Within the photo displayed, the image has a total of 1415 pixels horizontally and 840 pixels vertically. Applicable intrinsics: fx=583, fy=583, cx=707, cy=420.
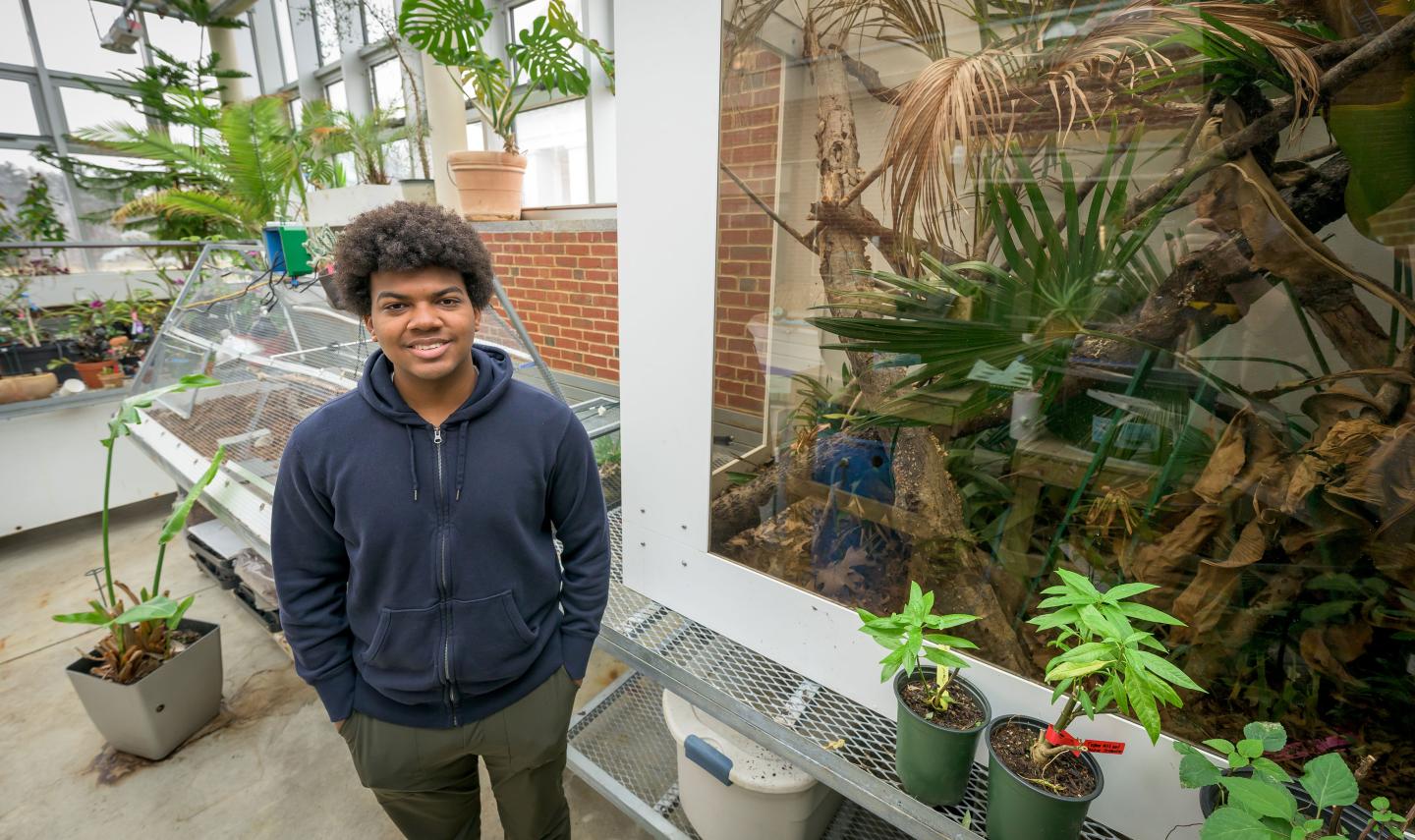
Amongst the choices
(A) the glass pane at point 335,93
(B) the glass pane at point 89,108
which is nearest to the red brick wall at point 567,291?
(A) the glass pane at point 335,93

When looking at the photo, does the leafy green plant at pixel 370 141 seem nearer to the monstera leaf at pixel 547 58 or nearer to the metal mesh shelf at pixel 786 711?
the monstera leaf at pixel 547 58

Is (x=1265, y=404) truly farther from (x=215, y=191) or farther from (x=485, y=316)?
(x=215, y=191)

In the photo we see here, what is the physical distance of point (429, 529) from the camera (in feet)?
3.58

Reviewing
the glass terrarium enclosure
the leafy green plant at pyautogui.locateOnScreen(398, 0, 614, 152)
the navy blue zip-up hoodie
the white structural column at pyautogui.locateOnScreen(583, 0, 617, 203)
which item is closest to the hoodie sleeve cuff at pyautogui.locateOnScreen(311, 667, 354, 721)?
the navy blue zip-up hoodie

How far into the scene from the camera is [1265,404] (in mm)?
912

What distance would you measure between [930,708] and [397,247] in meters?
1.27

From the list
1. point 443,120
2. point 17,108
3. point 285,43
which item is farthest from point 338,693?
point 285,43

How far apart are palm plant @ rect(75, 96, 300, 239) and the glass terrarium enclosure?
5482 millimetres

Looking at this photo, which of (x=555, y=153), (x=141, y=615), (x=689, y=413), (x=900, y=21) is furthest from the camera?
(x=555, y=153)

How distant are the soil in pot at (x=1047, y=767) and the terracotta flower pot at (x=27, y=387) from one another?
16.2 ft

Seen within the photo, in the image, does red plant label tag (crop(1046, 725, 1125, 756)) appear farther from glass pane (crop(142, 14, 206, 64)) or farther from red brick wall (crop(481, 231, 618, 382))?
glass pane (crop(142, 14, 206, 64))

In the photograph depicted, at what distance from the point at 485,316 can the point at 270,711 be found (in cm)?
180

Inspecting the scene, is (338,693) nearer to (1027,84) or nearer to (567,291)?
(1027,84)

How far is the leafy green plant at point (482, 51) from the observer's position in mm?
3008
